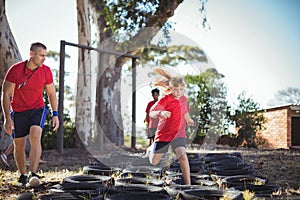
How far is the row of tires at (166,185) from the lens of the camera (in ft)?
11.0

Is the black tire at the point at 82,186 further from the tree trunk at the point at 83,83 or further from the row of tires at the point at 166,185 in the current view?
the tree trunk at the point at 83,83

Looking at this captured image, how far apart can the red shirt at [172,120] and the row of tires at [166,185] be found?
0.53 meters

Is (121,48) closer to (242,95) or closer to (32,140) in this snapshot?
(242,95)

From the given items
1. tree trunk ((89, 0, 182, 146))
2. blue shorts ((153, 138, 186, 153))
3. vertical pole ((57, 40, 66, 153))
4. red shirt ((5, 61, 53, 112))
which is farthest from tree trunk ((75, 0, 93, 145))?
blue shorts ((153, 138, 186, 153))

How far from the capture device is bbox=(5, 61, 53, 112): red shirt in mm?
4375

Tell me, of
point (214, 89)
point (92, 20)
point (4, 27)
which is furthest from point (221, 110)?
point (4, 27)

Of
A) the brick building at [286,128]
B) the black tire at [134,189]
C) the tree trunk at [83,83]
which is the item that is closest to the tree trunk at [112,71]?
the tree trunk at [83,83]

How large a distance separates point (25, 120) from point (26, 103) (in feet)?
0.67

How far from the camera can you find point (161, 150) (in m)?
4.40

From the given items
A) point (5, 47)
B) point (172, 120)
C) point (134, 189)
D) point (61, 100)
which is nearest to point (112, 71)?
point (61, 100)

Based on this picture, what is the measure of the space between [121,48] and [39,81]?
28.6 feet

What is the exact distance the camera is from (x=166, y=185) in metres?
4.32

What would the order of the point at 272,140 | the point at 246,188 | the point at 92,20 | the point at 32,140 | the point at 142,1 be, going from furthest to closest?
the point at 272,140 < the point at 92,20 < the point at 142,1 < the point at 32,140 < the point at 246,188

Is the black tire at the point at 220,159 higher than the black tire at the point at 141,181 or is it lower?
higher
